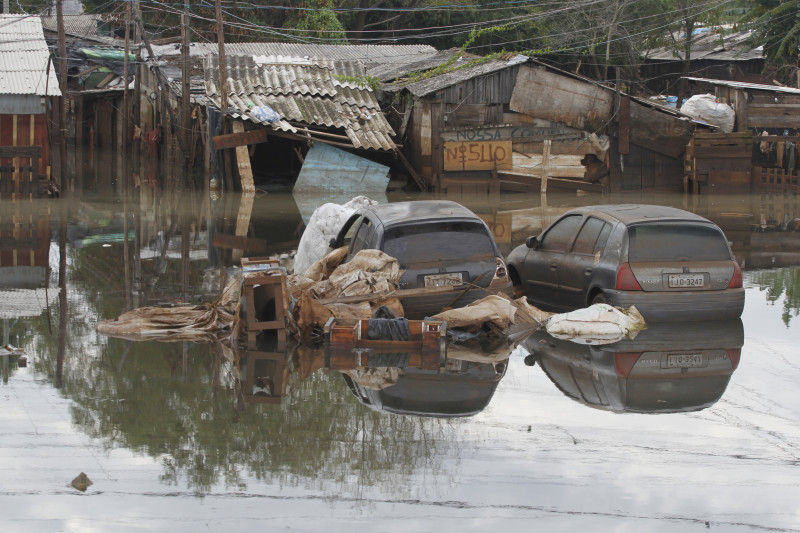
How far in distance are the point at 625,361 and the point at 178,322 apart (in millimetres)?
4738

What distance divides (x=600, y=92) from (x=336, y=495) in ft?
93.0

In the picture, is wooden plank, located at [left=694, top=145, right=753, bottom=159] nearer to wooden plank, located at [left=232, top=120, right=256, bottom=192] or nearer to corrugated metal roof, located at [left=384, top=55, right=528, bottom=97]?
corrugated metal roof, located at [left=384, top=55, right=528, bottom=97]

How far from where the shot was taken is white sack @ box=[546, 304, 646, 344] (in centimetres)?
1005

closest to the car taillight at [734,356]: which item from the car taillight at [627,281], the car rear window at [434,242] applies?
the car taillight at [627,281]

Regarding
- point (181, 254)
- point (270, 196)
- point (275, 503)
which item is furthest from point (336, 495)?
point (270, 196)

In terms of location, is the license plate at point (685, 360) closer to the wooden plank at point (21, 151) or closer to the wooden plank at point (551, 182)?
the wooden plank at point (21, 151)

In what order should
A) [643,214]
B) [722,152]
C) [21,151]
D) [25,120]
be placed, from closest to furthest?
[643,214] → [21,151] → [25,120] → [722,152]

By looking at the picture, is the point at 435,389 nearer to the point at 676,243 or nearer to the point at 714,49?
the point at 676,243

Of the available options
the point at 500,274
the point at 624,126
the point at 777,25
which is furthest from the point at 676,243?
the point at 777,25

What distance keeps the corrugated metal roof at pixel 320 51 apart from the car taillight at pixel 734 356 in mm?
33856

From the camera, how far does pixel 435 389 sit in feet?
26.6

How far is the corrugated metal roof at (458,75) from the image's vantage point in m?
31.4

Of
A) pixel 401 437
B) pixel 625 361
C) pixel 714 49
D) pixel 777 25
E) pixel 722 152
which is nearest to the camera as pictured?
pixel 401 437

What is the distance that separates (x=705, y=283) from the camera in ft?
34.3
